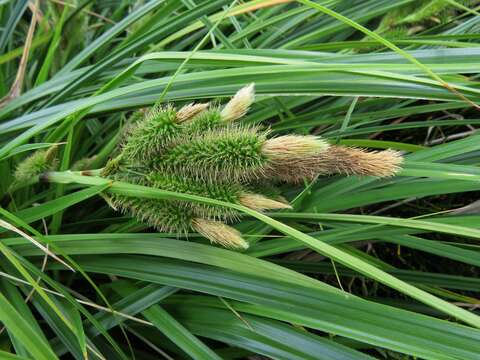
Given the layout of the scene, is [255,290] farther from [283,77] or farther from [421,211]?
[421,211]

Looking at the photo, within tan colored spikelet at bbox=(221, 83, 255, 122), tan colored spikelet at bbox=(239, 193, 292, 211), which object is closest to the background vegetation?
tan colored spikelet at bbox=(239, 193, 292, 211)

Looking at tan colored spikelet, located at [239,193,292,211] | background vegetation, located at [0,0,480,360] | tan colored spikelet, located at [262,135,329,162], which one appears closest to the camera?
tan colored spikelet, located at [262,135,329,162]

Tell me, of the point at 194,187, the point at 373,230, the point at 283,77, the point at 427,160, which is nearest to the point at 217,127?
the point at 194,187

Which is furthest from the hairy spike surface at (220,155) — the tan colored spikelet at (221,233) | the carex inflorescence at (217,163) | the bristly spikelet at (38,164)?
the bristly spikelet at (38,164)

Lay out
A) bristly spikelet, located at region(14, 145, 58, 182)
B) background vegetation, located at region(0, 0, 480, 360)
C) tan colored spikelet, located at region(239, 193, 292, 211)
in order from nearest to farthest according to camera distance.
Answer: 1. tan colored spikelet, located at region(239, 193, 292, 211)
2. background vegetation, located at region(0, 0, 480, 360)
3. bristly spikelet, located at region(14, 145, 58, 182)

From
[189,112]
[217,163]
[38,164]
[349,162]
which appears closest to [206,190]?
[217,163]

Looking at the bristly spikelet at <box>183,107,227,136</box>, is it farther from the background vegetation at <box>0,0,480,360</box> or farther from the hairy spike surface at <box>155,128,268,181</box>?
the background vegetation at <box>0,0,480,360</box>

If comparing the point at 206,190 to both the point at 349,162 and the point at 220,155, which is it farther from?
the point at 349,162
